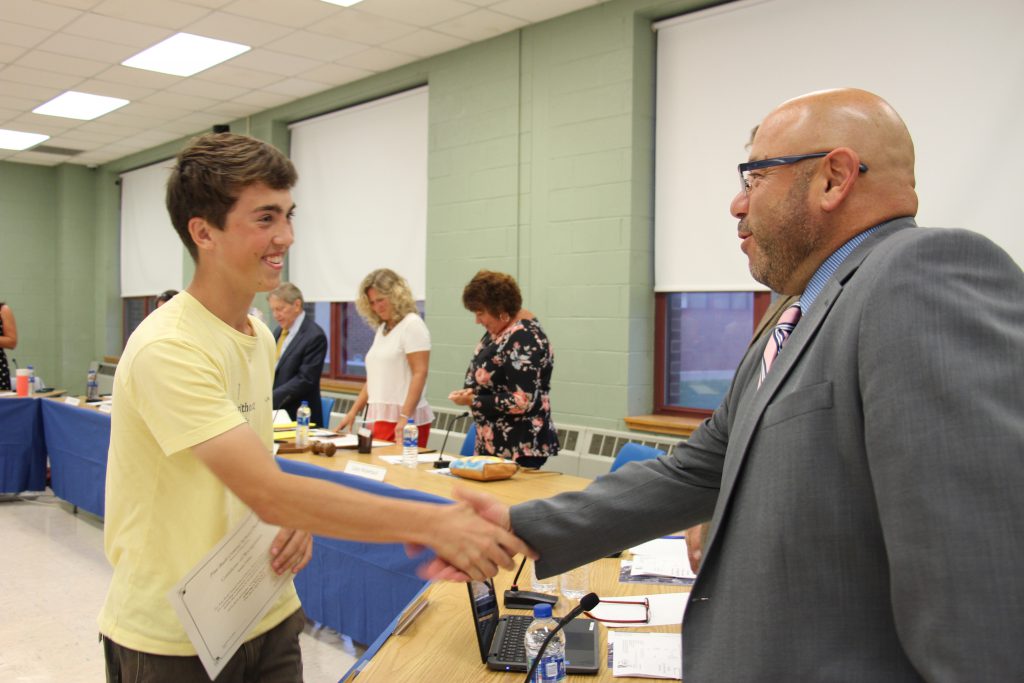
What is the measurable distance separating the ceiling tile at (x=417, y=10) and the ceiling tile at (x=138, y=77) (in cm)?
249

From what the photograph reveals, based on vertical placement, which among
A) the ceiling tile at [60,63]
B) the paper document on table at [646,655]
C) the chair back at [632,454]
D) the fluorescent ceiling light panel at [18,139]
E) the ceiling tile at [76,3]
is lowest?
the paper document on table at [646,655]

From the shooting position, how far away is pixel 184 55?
6.21 metres

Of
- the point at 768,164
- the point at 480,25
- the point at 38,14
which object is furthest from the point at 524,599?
the point at 38,14

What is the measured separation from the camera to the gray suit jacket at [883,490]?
812 millimetres

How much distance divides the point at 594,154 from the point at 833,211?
160 inches

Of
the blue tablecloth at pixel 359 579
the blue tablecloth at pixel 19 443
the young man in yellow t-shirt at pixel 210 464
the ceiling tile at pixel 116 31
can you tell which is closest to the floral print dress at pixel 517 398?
the blue tablecloth at pixel 359 579

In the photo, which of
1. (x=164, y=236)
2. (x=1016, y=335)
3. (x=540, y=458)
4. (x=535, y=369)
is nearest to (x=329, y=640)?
(x=540, y=458)

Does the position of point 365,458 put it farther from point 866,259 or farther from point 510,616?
point 866,259

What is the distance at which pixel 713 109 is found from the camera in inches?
186

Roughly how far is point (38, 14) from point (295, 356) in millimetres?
2894

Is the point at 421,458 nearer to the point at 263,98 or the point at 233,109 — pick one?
the point at 263,98

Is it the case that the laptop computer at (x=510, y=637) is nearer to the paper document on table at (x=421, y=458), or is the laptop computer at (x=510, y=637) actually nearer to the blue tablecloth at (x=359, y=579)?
the blue tablecloth at (x=359, y=579)

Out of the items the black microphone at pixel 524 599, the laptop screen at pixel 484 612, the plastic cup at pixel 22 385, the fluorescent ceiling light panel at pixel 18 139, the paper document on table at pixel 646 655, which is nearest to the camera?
the paper document on table at pixel 646 655

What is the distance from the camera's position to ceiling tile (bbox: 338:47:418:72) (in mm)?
6074
